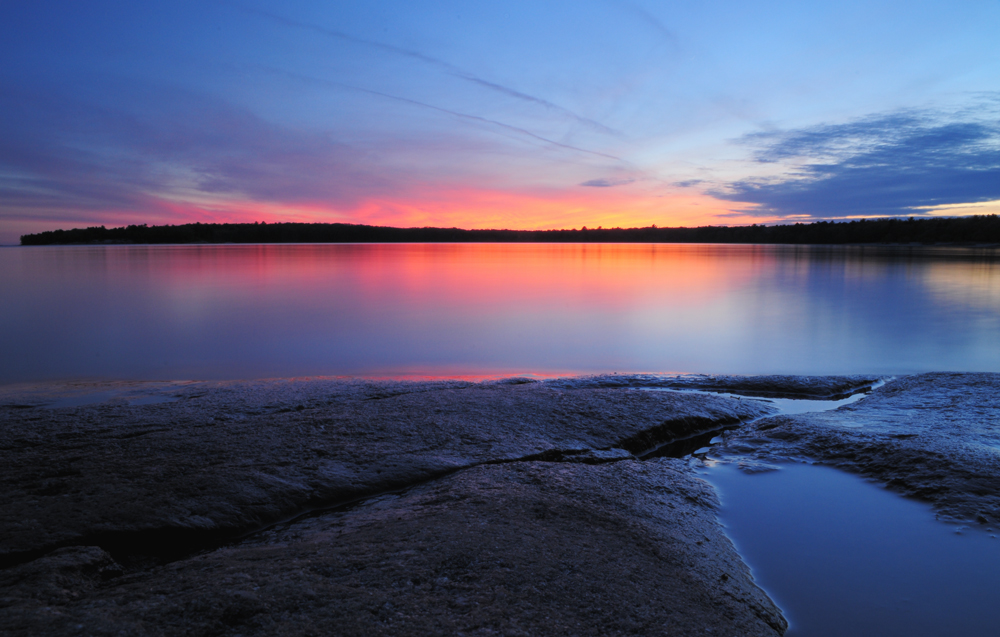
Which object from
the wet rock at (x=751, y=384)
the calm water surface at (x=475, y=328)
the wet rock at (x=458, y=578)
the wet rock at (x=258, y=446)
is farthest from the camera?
the calm water surface at (x=475, y=328)

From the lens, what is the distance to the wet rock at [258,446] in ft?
8.05

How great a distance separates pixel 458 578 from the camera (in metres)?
1.96

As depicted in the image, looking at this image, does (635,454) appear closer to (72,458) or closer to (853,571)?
(853,571)

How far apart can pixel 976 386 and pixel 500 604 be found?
19.6 ft

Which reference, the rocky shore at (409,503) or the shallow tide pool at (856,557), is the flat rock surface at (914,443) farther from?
the shallow tide pool at (856,557)

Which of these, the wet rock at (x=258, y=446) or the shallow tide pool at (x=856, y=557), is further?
the wet rock at (x=258, y=446)

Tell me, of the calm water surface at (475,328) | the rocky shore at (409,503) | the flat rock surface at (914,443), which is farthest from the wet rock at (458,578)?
the calm water surface at (475,328)

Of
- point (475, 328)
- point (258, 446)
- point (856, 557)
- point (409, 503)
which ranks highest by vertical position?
point (475, 328)

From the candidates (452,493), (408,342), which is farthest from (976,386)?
(408,342)

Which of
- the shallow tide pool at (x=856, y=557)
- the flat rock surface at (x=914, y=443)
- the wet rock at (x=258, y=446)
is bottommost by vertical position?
the shallow tide pool at (x=856, y=557)

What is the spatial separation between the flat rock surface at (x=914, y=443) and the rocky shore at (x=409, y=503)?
0.07ft

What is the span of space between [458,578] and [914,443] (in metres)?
3.49

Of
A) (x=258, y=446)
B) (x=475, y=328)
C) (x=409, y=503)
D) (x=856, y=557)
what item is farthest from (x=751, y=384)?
(x=475, y=328)

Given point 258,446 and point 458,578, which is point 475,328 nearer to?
point 258,446
